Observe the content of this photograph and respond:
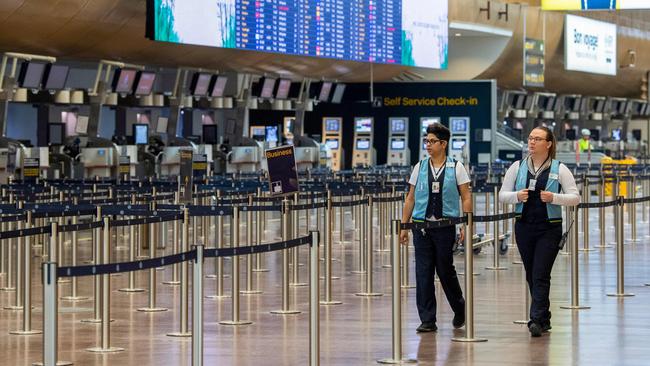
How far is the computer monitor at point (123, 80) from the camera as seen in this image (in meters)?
27.6

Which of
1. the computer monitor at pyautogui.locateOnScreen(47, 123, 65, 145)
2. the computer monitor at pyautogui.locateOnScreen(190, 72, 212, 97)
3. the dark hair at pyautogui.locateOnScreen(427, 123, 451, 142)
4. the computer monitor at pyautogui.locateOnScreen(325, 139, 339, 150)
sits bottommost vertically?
the dark hair at pyautogui.locateOnScreen(427, 123, 451, 142)

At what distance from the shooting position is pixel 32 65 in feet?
82.6

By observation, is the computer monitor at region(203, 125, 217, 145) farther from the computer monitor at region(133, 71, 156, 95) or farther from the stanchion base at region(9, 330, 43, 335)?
the stanchion base at region(9, 330, 43, 335)

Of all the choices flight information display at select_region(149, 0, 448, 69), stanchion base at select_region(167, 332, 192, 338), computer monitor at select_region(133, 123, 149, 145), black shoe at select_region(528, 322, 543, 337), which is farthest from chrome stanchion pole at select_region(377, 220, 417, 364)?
computer monitor at select_region(133, 123, 149, 145)

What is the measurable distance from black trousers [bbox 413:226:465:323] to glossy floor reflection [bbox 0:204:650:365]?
0.81 feet

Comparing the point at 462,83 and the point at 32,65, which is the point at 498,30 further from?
the point at 32,65

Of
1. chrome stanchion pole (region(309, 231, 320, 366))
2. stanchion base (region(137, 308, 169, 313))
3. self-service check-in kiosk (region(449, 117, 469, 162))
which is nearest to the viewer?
chrome stanchion pole (region(309, 231, 320, 366))

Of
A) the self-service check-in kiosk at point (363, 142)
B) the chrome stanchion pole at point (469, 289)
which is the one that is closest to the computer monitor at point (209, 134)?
the self-service check-in kiosk at point (363, 142)

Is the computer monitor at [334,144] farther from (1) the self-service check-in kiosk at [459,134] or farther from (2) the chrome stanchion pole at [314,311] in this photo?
(2) the chrome stanchion pole at [314,311]

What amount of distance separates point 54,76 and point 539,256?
651 inches

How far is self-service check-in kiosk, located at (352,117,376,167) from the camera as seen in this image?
40203mm

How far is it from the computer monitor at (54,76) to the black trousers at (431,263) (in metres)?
15.8

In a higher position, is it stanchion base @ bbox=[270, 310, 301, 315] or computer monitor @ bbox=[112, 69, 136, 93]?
computer monitor @ bbox=[112, 69, 136, 93]

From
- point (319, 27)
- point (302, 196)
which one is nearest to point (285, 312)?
point (302, 196)
